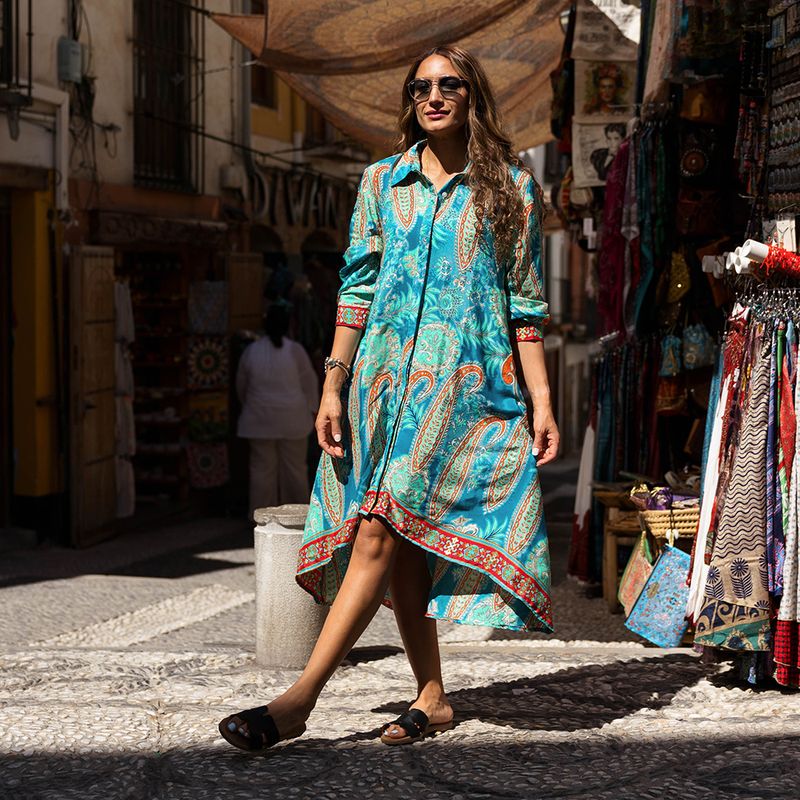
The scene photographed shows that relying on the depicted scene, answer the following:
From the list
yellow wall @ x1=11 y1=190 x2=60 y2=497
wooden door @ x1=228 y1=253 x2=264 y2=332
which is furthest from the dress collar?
wooden door @ x1=228 y1=253 x2=264 y2=332

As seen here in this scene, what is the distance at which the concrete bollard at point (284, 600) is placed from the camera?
5.62 metres

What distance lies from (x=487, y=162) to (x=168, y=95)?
31.4ft

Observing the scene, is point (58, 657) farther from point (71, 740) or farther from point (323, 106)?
point (323, 106)

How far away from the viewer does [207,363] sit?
12672 millimetres

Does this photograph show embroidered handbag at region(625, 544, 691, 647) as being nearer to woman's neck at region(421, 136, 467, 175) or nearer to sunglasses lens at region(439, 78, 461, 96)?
woman's neck at region(421, 136, 467, 175)

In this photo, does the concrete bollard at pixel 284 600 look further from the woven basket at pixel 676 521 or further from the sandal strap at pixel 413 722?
the woven basket at pixel 676 521

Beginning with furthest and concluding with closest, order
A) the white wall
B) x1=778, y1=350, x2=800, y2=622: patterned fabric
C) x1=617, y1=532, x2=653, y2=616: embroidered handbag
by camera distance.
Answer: the white wall, x1=617, y1=532, x2=653, y2=616: embroidered handbag, x1=778, y1=350, x2=800, y2=622: patterned fabric

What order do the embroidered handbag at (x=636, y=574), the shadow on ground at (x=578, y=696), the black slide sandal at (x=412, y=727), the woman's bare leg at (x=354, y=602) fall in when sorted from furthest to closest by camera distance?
the embroidered handbag at (x=636, y=574), the shadow on ground at (x=578, y=696), the black slide sandal at (x=412, y=727), the woman's bare leg at (x=354, y=602)

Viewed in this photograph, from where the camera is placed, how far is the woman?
14.3ft

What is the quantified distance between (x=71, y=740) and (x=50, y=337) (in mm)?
6486

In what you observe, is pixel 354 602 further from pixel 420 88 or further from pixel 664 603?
pixel 664 603

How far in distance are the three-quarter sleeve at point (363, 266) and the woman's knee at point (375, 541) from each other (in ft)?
2.01

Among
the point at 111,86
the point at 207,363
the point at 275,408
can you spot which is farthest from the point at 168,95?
the point at 275,408

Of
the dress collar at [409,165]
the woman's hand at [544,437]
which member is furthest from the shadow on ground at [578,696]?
the dress collar at [409,165]
